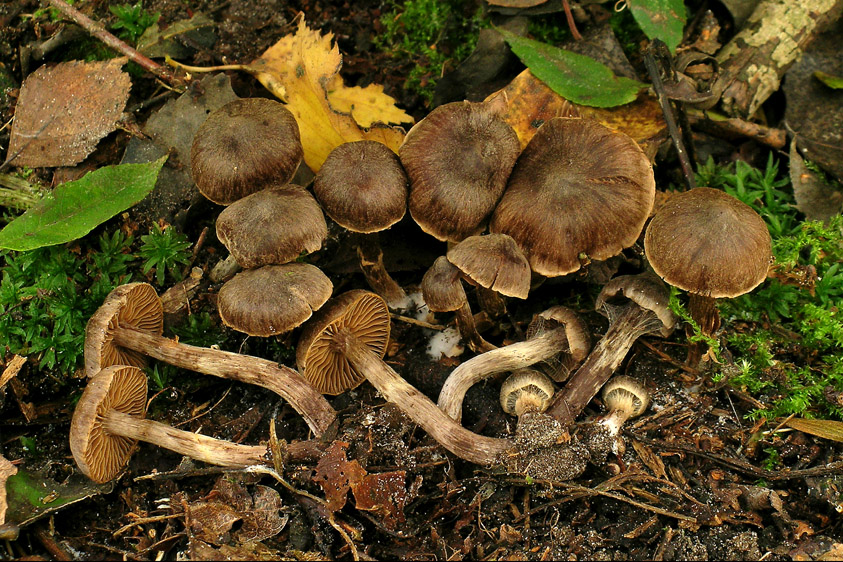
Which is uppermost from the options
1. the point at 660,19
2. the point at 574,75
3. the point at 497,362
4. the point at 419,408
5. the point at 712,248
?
the point at 660,19

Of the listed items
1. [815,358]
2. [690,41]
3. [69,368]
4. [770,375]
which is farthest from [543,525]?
[690,41]

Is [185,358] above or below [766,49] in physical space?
below

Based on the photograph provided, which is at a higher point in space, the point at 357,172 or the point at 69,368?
the point at 357,172

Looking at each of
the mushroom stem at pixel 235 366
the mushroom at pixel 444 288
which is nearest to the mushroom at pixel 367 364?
the mushroom stem at pixel 235 366

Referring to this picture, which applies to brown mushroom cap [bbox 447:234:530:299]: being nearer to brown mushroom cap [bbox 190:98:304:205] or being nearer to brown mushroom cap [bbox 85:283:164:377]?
brown mushroom cap [bbox 190:98:304:205]

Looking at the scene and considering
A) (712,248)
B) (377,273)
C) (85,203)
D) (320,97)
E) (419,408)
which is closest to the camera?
(712,248)

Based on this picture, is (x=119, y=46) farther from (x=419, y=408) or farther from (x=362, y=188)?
(x=419, y=408)

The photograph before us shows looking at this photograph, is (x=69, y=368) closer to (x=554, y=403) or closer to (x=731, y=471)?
(x=554, y=403)

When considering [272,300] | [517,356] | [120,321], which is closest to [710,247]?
[517,356]
